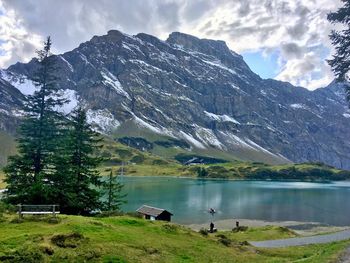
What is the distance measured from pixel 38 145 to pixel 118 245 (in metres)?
31.2

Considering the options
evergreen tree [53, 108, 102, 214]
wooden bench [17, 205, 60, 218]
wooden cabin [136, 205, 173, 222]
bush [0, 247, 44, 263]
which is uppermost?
evergreen tree [53, 108, 102, 214]

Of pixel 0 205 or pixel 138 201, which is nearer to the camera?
pixel 0 205

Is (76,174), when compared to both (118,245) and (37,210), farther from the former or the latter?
(118,245)

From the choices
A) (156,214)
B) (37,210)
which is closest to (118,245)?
(37,210)

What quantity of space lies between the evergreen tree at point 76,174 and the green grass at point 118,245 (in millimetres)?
15983

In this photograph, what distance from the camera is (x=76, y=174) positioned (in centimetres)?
5841

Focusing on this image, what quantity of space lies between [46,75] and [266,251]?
41.3m

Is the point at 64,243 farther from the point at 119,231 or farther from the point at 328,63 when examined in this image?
the point at 328,63

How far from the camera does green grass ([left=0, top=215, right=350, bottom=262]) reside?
26.4 m

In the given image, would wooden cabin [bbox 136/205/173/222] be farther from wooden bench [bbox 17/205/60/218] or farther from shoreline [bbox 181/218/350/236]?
wooden bench [bbox 17/205/60/218]

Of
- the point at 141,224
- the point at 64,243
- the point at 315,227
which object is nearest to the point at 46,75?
the point at 141,224

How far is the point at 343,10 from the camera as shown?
1540 inches

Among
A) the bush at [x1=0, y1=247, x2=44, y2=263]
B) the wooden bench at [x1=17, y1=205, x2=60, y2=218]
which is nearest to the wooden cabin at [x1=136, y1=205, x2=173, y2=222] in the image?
the wooden bench at [x1=17, y1=205, x2=60, y2=218]

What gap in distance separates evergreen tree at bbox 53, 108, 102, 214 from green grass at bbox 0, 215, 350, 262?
52.4ft
